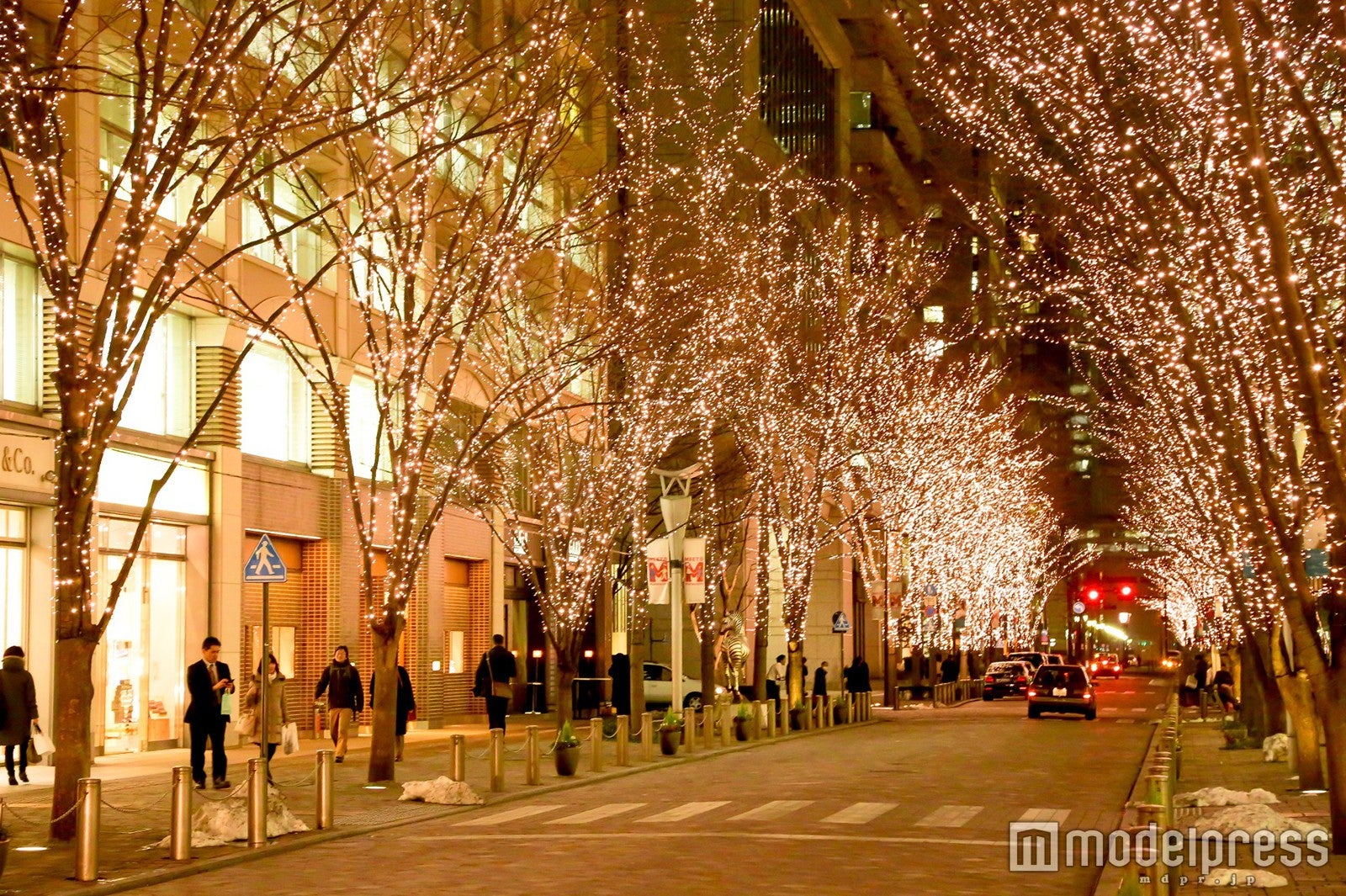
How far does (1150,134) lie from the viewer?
1788 centimetres

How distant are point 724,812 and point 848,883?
5.88 metres

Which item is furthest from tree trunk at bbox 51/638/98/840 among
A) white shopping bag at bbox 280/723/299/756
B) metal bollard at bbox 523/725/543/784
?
white shopping bag at bbox 280/723/299/756

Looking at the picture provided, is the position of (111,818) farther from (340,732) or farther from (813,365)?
(813,365)

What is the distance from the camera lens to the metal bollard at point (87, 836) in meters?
13.2

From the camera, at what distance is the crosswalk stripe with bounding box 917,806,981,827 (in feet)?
58.2

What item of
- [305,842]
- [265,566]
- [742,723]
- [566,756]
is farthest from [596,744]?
[742,723]

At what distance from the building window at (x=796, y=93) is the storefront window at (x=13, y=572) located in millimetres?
42894

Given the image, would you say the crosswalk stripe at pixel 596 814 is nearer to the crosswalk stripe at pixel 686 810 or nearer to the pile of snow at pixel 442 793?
the crosswalk stripe at pixel 686 810

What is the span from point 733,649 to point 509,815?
113ft

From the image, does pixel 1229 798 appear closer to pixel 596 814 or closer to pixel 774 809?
pixel 774 809

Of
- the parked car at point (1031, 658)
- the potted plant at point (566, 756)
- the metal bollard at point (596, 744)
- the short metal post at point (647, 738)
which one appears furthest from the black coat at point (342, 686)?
the parked car at point (1031, 658)

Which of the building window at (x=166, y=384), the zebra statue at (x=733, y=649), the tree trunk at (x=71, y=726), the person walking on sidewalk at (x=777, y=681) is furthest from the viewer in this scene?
the zebra statue at (x=733, y=649)

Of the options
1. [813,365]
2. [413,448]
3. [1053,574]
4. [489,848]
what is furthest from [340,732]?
[1053,574]

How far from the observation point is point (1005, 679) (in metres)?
65.6
